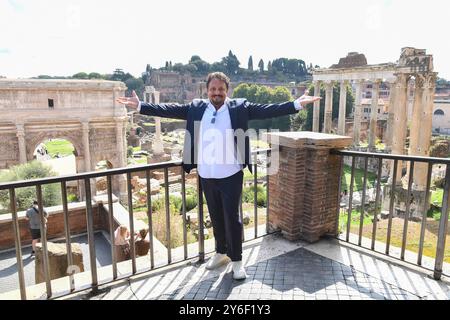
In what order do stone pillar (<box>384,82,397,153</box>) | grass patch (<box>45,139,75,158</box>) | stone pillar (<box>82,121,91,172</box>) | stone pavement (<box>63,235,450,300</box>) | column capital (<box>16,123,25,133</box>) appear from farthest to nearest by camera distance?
1. grass patch (<box>45,139,75,158</box>)
2. stone pillar (<box>384,82,397,153</box>)
3. stone pillar (<box>82,121,91,172</box>)
4. column capital (<box>16,123,25,133</box>)
5. stone pavement (<box>63,235,450,300</box>)

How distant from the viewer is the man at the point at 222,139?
353 centimetres

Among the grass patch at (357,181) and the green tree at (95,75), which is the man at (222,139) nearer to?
the grass patch at (357,181)

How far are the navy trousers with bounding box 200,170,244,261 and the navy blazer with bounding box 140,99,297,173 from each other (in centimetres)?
26

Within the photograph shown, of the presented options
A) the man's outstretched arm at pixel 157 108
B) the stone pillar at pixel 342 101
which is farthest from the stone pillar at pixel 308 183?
the stone pillar at pixel 342 101

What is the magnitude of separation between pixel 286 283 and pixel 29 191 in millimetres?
13928

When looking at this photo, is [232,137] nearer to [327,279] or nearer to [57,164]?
[327,279]

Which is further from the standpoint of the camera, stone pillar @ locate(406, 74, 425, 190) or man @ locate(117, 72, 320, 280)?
stone pillar @ locate(406, 74, 425, 190)

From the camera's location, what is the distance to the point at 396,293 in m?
3.41

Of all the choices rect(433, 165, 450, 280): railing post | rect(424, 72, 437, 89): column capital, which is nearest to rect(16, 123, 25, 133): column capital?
rect(433, 165, 450, 280): railing post

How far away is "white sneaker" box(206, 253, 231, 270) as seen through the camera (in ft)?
13.0

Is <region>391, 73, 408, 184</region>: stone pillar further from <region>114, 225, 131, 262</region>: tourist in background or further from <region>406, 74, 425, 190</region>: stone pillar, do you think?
<region>114, 225, 131, 262</region>: tourist in background

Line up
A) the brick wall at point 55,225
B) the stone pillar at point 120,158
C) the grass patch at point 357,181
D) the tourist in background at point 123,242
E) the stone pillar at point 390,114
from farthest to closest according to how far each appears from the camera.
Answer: the stone pillar at point 390,114 → the grass patch at point 357,181 → the stone pillar at point 120,158 → the brick wall at point 55,225 → the tourist in background at point 123,242

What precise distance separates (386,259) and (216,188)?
221 cm
